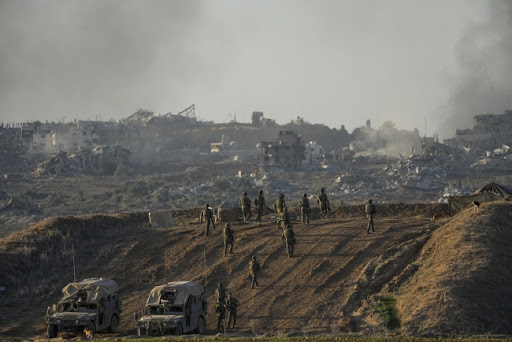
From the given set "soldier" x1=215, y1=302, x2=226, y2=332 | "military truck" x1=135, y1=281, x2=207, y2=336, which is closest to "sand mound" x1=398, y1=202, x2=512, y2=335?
"soldier" x1=215, y1=302, x2=226, y2=332

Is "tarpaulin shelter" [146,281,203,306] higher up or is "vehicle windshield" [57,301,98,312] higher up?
"tarpaulin shelter" [146,281,203,306]

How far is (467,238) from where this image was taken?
29.6 meters

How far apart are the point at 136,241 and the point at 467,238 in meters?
13.2

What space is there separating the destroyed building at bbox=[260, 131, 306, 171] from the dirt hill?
231ft

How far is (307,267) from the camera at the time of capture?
30.4 metres

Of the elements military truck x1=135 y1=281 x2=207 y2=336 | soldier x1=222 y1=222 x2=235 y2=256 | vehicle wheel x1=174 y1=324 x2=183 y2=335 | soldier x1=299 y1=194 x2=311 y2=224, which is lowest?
vehicle wheel x1=174 y1=324 x2=183 y2=335

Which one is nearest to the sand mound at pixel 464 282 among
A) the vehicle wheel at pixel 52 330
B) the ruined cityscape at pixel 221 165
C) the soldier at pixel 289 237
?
the soldier at pixel 289 237

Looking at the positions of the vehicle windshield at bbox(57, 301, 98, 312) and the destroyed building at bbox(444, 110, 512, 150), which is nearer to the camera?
the vehicle windshield at bbox(57, 301, 98, 312)

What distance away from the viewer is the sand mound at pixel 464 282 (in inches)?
925

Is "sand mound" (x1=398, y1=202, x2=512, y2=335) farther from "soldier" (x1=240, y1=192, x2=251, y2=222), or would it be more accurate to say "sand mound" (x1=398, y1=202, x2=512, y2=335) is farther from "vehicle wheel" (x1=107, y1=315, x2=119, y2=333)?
"soldier" (x1=240, y1=192, x2=251, y2=222)

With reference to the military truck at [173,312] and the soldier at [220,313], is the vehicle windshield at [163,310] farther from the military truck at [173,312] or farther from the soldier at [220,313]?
the soldier at [220,313]

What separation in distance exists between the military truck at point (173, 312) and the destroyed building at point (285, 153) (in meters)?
84.3

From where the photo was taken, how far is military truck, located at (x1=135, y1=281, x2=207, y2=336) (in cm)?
2359

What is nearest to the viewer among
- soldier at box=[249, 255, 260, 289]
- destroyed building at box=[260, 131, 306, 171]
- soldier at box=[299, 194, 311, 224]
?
soldier at box=[249, 255, 260, 289]
